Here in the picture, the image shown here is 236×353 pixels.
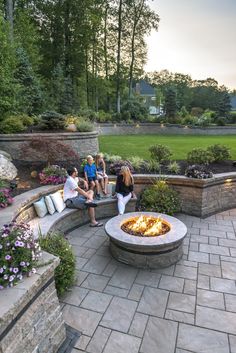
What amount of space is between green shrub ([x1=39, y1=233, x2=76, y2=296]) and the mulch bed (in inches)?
92.7

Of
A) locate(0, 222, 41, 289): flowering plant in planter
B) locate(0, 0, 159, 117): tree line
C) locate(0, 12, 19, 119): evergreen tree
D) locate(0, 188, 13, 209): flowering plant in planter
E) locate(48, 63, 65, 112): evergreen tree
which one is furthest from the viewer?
locate(48, 63, 65, 112): evergreen tree

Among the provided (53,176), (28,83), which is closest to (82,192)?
(53,176)

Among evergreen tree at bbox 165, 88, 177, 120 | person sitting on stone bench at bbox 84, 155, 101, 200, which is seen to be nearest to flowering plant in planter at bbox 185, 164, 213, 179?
person sitting on stone bench at bbox 84, 155, 101, 200

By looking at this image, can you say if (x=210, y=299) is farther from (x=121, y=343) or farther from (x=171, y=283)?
(x=121, y=343)

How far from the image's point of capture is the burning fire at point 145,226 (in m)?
4.32

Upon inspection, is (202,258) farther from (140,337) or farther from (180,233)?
(140,337)

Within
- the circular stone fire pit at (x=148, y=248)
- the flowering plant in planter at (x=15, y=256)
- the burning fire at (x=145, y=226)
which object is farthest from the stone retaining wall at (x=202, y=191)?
the flowering plant in planter at (x=15, y=256)

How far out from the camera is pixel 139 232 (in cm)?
434

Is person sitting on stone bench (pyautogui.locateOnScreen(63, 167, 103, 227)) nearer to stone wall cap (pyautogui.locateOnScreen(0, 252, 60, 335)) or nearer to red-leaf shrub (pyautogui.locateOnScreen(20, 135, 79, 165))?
red-leaf shrub (pyautogui.locateOnScreen(20, 135, 79, 165))

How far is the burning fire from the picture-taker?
4.32 meters

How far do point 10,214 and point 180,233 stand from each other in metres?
2.92

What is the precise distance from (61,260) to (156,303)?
56.0 inches

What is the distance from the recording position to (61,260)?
335 centimetres

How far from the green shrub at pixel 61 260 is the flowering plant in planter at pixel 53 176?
8.17 feet
